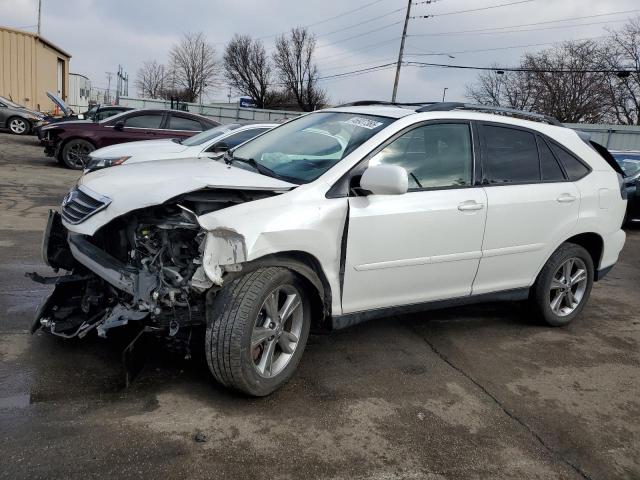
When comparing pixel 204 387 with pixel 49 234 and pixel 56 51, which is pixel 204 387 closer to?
pixel 49 234

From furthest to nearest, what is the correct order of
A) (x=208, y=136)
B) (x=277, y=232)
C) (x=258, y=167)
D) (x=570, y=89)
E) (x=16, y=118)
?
(x=570, y=89)
(x=16, y=118)
(x=208, y=136)
(x=258, y=167)
(x=277, y=232)

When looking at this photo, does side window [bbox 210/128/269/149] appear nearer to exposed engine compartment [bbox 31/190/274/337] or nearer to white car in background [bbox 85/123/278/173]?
white car in background [bbox 85/123/278/173]

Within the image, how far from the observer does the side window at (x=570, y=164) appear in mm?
4672

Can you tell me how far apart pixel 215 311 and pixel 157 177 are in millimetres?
905

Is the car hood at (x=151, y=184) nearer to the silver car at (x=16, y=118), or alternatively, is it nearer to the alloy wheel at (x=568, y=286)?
the alloy wheel at (x=568, y=286)

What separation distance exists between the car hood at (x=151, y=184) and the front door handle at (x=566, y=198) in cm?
239

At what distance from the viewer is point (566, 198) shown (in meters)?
4.56

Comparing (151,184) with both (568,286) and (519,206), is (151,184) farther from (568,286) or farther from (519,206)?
(568,286)

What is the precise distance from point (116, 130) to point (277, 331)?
10.9m

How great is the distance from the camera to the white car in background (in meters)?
7.86

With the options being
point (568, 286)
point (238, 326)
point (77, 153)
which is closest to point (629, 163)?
point (568, 286)

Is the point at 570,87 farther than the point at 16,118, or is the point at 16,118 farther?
the point at 570,87

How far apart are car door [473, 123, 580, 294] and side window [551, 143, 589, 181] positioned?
0.24 ft

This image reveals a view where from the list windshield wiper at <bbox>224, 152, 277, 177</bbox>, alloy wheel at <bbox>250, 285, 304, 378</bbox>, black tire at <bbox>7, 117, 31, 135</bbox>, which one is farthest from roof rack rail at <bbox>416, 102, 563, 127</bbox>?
black tire at <bbox>7, 117, 31, 135</bbox>
